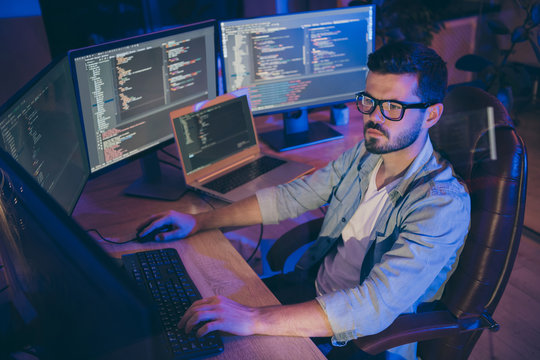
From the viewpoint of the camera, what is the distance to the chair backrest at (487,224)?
105 cm

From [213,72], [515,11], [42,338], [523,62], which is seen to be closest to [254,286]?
[42,338]

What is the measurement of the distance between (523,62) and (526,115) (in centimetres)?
54

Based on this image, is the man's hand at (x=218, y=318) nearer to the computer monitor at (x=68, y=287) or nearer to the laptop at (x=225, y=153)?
the computer monitor at (x=68, y=287)

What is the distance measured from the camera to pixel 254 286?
1.14 meters

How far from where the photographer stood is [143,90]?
1492 mm

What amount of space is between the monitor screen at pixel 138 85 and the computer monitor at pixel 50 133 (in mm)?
53

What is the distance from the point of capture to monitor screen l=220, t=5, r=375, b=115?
179 cm

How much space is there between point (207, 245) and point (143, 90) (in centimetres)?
58

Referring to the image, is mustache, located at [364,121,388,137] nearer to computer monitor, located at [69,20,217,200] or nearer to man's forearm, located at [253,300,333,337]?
man's forearm, located at [253,300,333,337]

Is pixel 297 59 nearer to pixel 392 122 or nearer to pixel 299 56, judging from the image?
pixel 299 56

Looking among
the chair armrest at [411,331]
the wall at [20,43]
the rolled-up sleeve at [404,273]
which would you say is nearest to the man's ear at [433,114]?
the rolled-up sleeve at [404,273]

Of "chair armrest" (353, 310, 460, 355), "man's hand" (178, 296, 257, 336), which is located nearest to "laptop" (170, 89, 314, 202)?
"man's hand" (178, 296, 257, 336)

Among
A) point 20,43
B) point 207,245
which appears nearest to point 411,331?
point 207,245

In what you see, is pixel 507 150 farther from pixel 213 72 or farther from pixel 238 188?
pixel 213 72
